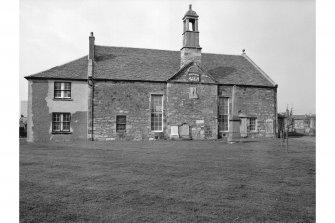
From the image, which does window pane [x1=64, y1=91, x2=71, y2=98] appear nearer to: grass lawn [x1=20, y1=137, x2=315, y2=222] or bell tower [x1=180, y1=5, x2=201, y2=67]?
bell tower [x1=180, y1=5, x2=201, y2=67]

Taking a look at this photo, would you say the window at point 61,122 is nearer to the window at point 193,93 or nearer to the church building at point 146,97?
the church building at point 146,97

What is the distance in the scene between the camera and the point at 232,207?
20.5 ft

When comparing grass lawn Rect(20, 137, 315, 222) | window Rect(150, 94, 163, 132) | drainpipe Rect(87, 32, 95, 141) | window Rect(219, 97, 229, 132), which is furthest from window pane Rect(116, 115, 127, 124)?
grass lawn Rect(20, 137, 315, 222)

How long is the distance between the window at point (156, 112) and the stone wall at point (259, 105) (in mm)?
5710

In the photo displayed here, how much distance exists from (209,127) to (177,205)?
18.6 meters

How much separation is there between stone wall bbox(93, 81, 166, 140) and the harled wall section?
107 cm

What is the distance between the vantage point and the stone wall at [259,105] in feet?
84.5

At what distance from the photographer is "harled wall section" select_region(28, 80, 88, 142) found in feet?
72.3

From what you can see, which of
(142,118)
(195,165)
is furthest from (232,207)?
(142,118)

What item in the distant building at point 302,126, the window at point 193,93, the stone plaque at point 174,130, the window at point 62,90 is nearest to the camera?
the window at point 62,90

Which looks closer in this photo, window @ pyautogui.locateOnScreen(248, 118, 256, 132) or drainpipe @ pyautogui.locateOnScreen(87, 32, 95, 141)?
drainpipe @ pyautogui.locateOnScreen(87, 32, 95, 141)

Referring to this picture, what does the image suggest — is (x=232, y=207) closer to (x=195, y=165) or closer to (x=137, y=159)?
(x=195, y=165)

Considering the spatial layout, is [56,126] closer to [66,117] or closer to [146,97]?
[66,117]

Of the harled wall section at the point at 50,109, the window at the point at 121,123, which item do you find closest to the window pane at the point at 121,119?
the window at the point at 121,123
